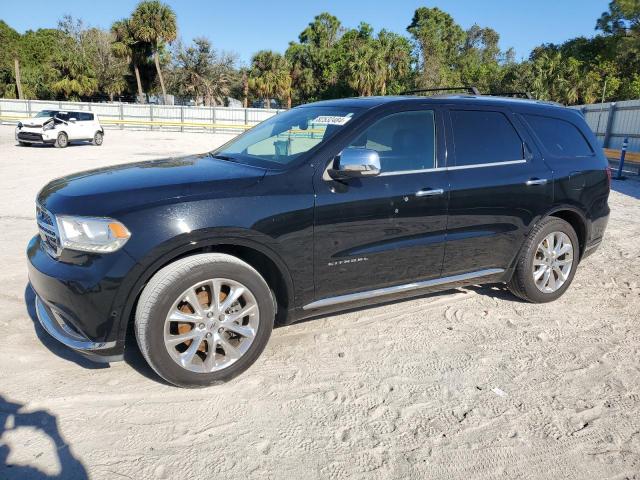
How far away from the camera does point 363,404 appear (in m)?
3.09

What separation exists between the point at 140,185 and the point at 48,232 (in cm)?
63

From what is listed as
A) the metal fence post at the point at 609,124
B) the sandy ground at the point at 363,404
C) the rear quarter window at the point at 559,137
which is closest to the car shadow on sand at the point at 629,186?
→ the metal fence post at the point at 609,124

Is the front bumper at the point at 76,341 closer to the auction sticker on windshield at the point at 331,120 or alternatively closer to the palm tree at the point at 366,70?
the auction sticker on windshield at the point at 331,120

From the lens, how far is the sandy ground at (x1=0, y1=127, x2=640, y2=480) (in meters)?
2.57

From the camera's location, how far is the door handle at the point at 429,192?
3.81 metres

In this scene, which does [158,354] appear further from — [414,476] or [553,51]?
[553,51]

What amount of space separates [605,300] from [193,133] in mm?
31817

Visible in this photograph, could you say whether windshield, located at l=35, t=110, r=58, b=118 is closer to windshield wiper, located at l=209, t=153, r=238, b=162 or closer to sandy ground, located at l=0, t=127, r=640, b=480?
sandy ground, located at l=0, t=127, r=640, b=480

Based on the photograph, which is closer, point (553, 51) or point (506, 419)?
point (506, 419)

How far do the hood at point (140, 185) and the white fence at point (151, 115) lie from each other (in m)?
31.3

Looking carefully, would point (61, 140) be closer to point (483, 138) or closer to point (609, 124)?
point (483, 138)

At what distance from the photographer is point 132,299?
2.94 metres

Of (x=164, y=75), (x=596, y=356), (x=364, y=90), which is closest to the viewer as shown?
(x=596, y=356)

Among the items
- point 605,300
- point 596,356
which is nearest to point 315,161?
point 596,356
